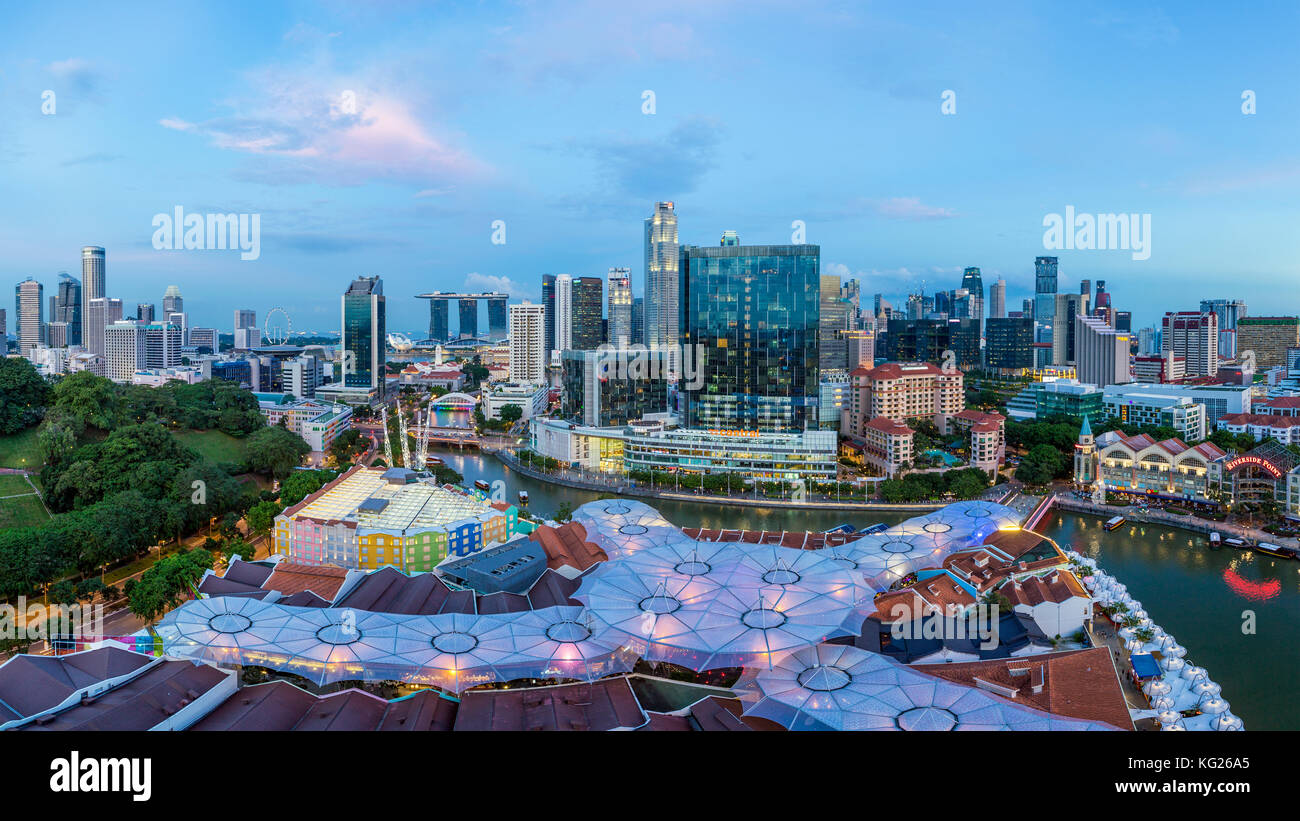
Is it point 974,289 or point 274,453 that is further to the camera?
point 974,289

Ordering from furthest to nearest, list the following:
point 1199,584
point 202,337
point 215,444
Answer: point 202,337, point 215,444, point 1199,584

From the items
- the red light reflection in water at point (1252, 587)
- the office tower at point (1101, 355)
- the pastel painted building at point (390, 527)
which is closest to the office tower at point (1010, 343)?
the office tower at point (1101, 355)

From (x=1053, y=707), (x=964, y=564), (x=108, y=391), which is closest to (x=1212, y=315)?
(x=964, y=564)

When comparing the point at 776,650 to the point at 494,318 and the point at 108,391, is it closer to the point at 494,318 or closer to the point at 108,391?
the point at 108,391

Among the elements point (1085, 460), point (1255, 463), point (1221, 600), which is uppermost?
point (1255, 463)

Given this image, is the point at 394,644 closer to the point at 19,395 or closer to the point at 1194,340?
the point at 19,395

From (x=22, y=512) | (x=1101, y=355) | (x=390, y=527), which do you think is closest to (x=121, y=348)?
(x=22, y=512)

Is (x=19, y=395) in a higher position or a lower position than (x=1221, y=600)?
higher
